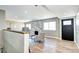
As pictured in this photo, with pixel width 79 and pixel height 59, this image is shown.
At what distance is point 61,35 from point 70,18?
2.03 m

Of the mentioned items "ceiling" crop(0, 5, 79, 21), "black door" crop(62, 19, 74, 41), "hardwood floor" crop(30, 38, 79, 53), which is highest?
"ceiling" crop(0, 5, 79, 21)

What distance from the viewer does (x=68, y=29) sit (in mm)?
9906

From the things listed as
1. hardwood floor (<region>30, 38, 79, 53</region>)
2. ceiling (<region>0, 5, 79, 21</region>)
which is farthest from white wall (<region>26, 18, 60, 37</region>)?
hardwood floor (<region>30, 38, 79, 53</region>)

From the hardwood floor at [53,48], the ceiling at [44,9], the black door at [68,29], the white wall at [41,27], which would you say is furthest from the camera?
the white wall at [41,27]

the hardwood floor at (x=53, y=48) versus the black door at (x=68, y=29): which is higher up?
the black door at (x=68, y=29)

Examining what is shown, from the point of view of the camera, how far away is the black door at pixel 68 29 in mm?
9563

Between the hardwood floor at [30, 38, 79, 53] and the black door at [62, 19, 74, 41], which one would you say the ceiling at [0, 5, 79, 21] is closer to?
the black door at [62, 19, 74, 41]

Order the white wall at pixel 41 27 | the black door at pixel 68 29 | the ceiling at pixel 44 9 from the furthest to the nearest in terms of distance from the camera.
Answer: the white wall at pixel 41 27
the black door at pixel 68 29
the ceiling at pixel 44 9

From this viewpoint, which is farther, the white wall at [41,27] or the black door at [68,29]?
the white wall at [41,27]

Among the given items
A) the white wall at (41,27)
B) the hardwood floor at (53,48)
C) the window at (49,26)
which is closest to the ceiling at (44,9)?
the hardwood floor at (53,48)

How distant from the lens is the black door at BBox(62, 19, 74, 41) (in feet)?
31.4

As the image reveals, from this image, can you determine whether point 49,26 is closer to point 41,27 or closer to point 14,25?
point 41,27

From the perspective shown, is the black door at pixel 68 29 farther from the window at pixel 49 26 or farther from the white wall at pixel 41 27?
the window at pixel 49 26
